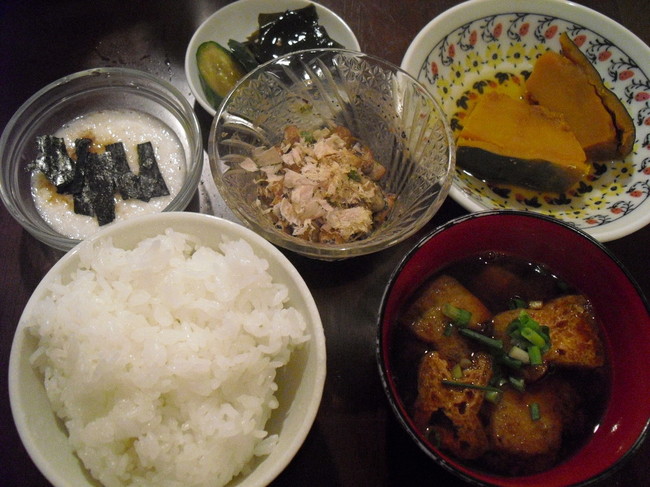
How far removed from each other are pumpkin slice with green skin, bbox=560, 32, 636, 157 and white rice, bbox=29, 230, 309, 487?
1.50m

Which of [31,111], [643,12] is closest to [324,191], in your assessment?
[31,111]

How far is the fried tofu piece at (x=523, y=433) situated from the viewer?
1286 millimetres

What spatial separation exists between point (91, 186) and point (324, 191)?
856mm

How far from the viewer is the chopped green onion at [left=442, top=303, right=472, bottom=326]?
140cm

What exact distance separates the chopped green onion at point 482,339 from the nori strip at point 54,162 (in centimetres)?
146

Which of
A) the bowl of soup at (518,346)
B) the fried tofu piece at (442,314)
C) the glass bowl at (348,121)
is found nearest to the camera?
the bowl of soup at (518,346)

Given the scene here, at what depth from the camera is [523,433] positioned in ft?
4.24

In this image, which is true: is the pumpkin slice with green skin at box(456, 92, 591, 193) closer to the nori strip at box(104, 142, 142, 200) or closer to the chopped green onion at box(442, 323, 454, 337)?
the chopped green onion at box(442, 323, 454, 337)

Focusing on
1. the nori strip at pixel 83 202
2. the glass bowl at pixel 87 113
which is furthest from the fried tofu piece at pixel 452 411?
the nori strip at pixel 83 202

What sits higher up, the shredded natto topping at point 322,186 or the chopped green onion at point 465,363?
the shredded natto topping at point 322,186

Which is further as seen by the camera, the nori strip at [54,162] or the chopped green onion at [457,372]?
the nori strip at [54,162]

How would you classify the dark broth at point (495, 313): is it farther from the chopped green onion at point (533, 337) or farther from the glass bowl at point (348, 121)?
the glass bowl at point (348, 121)

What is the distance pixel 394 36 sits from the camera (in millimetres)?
2203

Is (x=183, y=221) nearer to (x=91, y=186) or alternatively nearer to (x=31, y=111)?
(x=91, y=186)
